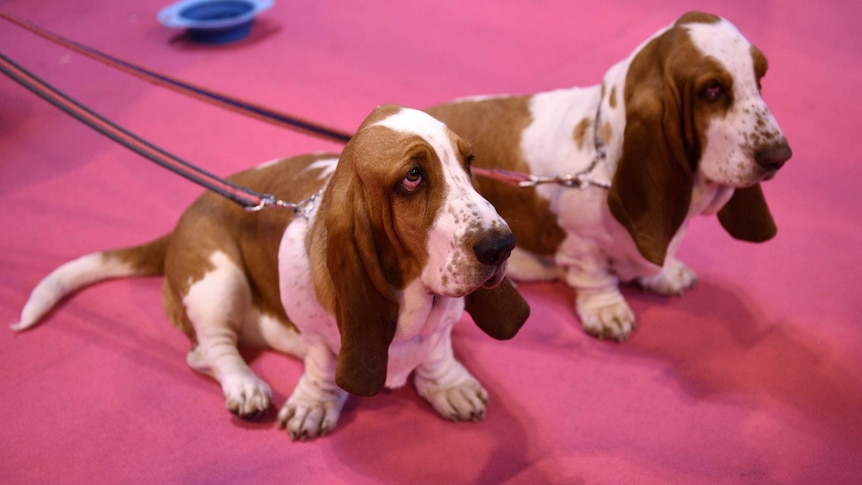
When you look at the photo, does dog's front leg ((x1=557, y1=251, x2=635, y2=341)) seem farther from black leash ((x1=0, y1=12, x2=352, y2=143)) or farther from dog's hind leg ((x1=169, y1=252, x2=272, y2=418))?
dog's hind leg ((x1=169, y1=252, x2=272, y2=418))

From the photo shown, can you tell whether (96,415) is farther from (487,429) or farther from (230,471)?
(487,429)

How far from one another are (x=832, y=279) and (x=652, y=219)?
0.98m

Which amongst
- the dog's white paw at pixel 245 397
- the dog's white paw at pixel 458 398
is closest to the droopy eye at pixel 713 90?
the dog's white paw at pixel 458 398

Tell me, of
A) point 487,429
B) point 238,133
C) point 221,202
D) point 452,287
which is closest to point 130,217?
point 238,133

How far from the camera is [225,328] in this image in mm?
2334

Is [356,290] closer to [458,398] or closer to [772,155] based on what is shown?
[458,398]

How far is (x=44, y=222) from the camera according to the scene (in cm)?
333

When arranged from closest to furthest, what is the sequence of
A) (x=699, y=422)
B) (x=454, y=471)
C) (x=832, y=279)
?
(x=454, y=471) → (x=699, y=422) → (x=832, y=279)

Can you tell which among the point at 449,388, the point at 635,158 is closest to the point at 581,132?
the point at 635,158

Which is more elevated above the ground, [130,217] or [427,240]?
[427,240]

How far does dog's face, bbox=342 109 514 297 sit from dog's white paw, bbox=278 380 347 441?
2.35ft

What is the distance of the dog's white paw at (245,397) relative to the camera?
222cm

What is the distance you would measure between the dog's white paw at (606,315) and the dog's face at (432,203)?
1.06 m

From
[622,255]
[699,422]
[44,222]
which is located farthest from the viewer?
[44,222]
